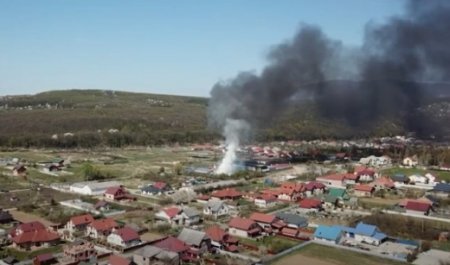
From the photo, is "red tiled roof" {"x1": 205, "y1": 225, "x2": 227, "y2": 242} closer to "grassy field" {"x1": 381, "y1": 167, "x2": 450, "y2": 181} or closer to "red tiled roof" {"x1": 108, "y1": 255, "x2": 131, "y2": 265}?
"red tiled roof" {"x1": 108, "y1": 255, "x2": 131, "y2": 265}

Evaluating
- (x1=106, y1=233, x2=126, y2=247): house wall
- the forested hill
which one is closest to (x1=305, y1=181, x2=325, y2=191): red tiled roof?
(x1=106, y1=233, x2=126, y2=247): house wall

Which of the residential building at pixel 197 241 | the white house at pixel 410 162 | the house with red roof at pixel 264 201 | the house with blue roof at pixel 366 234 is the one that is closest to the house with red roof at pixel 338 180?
the house with red roof at pixel 264 201

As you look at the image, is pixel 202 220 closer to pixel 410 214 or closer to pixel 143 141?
pixel 410 214

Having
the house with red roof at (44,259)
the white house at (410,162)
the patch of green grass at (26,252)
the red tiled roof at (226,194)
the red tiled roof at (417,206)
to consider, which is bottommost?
the patch of green grass at (26,252)

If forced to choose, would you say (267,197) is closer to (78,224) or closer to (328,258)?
(328,258)

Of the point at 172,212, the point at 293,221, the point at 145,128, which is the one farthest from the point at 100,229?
the point at 145,128

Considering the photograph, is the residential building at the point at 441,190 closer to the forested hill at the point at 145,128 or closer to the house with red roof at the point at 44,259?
the forested hill at the point at 145,128
